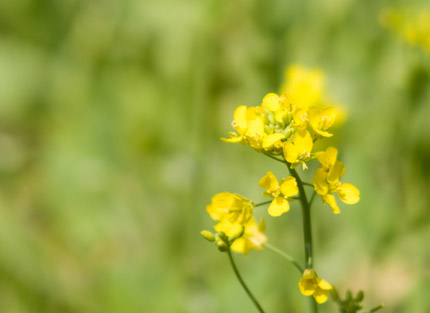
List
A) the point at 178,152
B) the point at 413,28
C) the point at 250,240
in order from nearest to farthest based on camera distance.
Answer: the point at 250,240
the point at 413,28
the point at 178,152

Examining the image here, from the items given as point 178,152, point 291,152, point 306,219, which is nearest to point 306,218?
point 306,219

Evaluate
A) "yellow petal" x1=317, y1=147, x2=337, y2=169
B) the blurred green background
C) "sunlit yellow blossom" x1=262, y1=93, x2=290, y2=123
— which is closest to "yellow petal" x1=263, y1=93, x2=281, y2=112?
"sunlit yellow blossom" x1=262, y1=93, x2=290, y2=123

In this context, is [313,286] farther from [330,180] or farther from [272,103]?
[272,103]

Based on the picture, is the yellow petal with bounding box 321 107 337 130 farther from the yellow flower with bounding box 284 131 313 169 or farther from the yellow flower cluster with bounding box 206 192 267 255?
the yellow flower cluster with bounding box 206 192 267 255

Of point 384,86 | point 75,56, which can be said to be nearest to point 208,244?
point 384,86

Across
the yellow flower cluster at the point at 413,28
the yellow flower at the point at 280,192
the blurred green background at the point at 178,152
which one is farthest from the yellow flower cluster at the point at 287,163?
the yellow flower cluster at the point at 413,28

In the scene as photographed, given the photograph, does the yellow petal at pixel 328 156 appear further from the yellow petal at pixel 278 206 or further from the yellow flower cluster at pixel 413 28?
the yellow flower cluster at pixel 413 28

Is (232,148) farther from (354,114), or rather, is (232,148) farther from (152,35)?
(152,35)
